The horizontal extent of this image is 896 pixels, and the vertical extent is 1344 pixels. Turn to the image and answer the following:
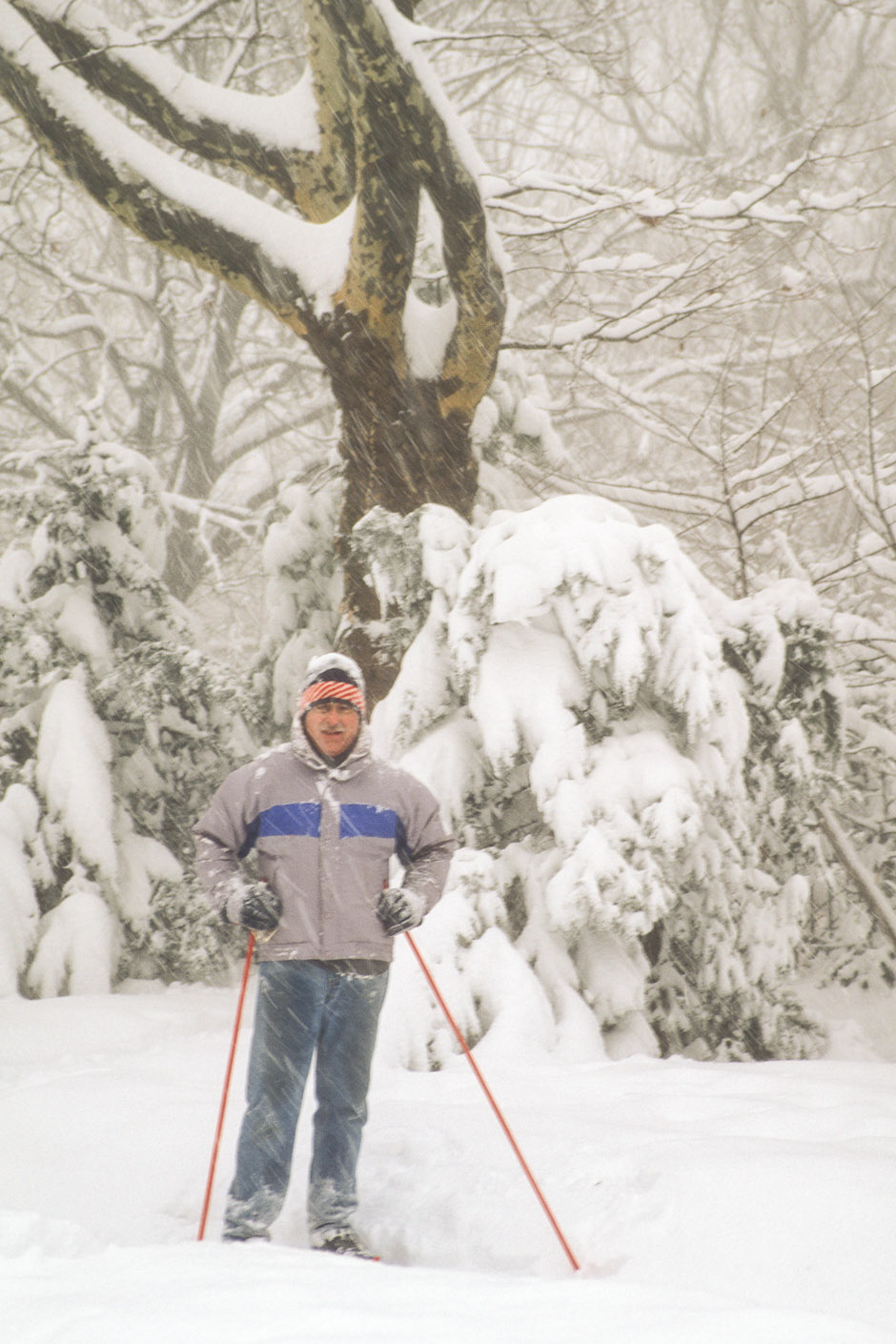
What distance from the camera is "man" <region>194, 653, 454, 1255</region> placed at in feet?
9.03

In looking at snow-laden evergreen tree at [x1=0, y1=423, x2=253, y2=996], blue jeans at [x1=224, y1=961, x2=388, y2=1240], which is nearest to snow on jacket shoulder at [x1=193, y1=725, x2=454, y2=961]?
blue jeans at [x1=224, y1=961, x2=388, y2=1240]

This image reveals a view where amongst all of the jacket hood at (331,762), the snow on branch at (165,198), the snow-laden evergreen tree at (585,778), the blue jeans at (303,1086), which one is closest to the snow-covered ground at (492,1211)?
the blue jeans at (303,1086)

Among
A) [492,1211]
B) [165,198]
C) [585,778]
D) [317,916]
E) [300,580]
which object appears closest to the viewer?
[492,1211]

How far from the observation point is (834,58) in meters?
12.5

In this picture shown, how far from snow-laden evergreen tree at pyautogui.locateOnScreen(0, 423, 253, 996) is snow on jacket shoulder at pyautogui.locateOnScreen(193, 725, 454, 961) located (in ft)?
11.1

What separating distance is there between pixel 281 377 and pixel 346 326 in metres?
5.84

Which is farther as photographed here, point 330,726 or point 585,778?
point 585,778

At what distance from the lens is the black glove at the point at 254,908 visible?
2.74m

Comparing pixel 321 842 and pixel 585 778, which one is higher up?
pixel 585 778

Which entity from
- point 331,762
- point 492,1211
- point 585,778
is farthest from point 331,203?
point 492,1211

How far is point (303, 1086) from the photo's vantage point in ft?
9.33

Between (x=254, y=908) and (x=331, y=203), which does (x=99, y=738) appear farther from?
(x=254, y=908)

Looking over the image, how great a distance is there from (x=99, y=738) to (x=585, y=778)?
3.25 meters

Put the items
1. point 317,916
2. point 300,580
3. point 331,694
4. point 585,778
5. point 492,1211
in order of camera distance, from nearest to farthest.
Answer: point 492,1211 → point 317,916 → point 331,694 → point 585,778 → point 300,580
